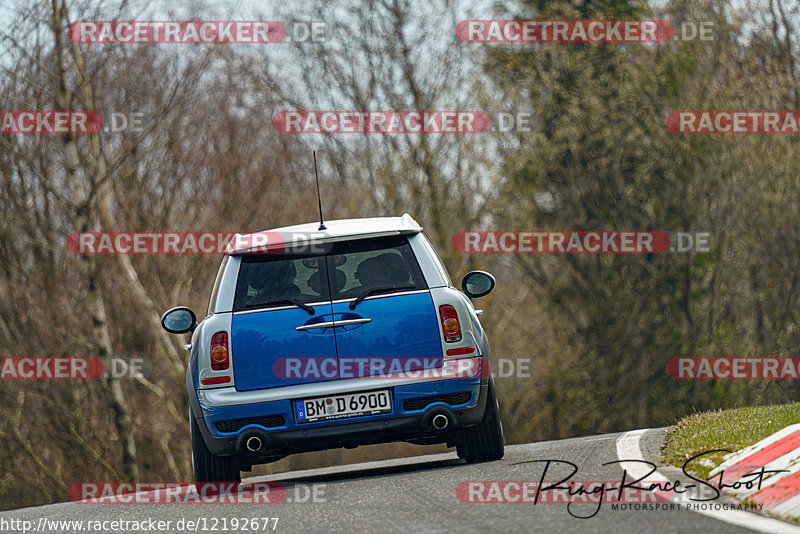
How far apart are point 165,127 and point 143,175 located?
2.57 meters

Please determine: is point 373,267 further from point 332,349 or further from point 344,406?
point 344,406

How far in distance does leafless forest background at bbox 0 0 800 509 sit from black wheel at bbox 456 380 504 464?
61.7ft

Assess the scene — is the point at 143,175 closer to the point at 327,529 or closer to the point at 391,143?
the point at 391,143

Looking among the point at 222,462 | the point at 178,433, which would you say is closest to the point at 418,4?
the point at 178,433

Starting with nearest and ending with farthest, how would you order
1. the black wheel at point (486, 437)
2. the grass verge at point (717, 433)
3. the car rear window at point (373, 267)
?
the grass verge at point (717, 433), the car rear window at point (373, 267), the black wheel at point (486, 437)

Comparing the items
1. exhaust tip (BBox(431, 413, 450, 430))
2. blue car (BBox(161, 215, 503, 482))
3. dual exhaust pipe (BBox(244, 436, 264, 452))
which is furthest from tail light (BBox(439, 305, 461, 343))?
dual exhaust pipe (BBox(244, 436, 264, 452))

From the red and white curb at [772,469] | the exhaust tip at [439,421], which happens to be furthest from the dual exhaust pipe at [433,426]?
the red and white curb at [772,469]

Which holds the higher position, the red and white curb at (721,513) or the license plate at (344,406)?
the license plate at (344,406)

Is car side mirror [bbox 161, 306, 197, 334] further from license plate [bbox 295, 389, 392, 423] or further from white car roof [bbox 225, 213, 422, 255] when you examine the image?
license plate [bbox 295, 389, 392, 423]

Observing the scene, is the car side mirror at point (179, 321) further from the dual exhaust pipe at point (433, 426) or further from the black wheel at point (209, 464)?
the dual exhaust pipe at point (433, 426)

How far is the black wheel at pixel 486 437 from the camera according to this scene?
8.87 m

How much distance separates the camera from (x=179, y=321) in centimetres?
930

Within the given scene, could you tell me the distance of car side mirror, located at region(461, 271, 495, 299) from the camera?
366 inches

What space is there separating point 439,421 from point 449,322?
0.70 m
